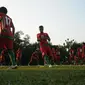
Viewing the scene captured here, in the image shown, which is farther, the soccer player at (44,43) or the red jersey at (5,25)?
the soccer player at (44,43)

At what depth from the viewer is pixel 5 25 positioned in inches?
435

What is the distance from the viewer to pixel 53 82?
596 centimetres

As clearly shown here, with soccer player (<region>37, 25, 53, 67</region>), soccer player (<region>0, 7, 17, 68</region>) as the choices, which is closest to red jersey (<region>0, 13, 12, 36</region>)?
soccer player (<region>0, 7, 17, 68</region>)

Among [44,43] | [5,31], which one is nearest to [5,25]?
[5,31]

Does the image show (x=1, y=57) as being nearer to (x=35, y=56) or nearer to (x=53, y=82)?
(x=35, y=56)

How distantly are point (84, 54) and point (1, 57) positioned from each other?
6.36 metres

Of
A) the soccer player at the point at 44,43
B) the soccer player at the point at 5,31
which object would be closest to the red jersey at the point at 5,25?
the soccer player at the point at 5,31

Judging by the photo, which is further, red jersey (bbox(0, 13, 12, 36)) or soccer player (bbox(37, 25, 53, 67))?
soccer player (bbox(37, 25, 53, 67))

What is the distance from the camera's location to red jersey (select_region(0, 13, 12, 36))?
10913 millimetres

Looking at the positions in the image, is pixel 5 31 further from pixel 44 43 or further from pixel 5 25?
pixel 44 43

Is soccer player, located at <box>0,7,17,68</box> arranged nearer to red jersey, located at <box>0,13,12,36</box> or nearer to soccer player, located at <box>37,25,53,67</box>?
red jersey, located at <box>0,13,12,36</box>

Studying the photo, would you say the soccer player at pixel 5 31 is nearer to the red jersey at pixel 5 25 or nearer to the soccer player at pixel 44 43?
the red jersey at pixel 5 25

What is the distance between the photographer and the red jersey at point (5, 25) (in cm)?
1091

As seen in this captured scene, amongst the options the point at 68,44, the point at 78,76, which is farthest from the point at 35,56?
the point at 68,44
